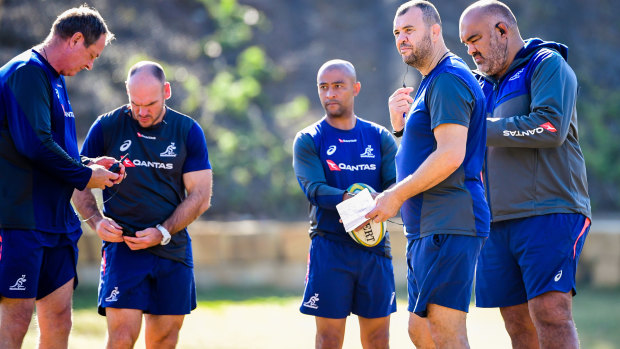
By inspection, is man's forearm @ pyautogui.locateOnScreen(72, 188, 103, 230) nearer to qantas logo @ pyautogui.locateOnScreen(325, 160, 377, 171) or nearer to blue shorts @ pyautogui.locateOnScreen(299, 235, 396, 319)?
blue shorts @ pyautogui.locateOnScreen(299, 235, 396, 319)

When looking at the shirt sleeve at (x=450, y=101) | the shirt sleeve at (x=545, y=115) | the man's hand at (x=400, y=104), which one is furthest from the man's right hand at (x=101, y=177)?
the shirt sleeve at (x=545, y=115)

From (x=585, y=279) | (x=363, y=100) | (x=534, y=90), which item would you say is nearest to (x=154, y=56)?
(x=363, y=100)

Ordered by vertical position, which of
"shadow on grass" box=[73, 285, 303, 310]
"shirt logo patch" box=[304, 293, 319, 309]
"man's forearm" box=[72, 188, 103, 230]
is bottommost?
"shadow on grass" box=[73, 285, 303, 310]

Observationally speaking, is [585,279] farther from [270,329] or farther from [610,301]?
[270,329]

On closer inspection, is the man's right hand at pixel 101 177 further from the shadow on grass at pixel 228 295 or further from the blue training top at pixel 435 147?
the shadow on grass at pixel 228 295

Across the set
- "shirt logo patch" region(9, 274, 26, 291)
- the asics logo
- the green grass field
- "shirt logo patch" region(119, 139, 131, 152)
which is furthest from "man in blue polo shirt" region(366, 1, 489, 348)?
the green grass field

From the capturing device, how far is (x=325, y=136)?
5668mm

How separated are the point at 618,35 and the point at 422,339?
44.7 ft

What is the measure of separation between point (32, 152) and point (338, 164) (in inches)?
86.5

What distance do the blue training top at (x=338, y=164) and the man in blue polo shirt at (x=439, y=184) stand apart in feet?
3.68

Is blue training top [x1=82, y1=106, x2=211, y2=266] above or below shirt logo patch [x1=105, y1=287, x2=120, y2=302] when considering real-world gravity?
above

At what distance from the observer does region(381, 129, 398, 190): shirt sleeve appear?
5.62 m

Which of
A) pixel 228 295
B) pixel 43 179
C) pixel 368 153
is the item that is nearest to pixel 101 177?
pixel 43 179

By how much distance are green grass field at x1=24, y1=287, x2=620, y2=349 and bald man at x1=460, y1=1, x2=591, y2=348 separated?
315cm
